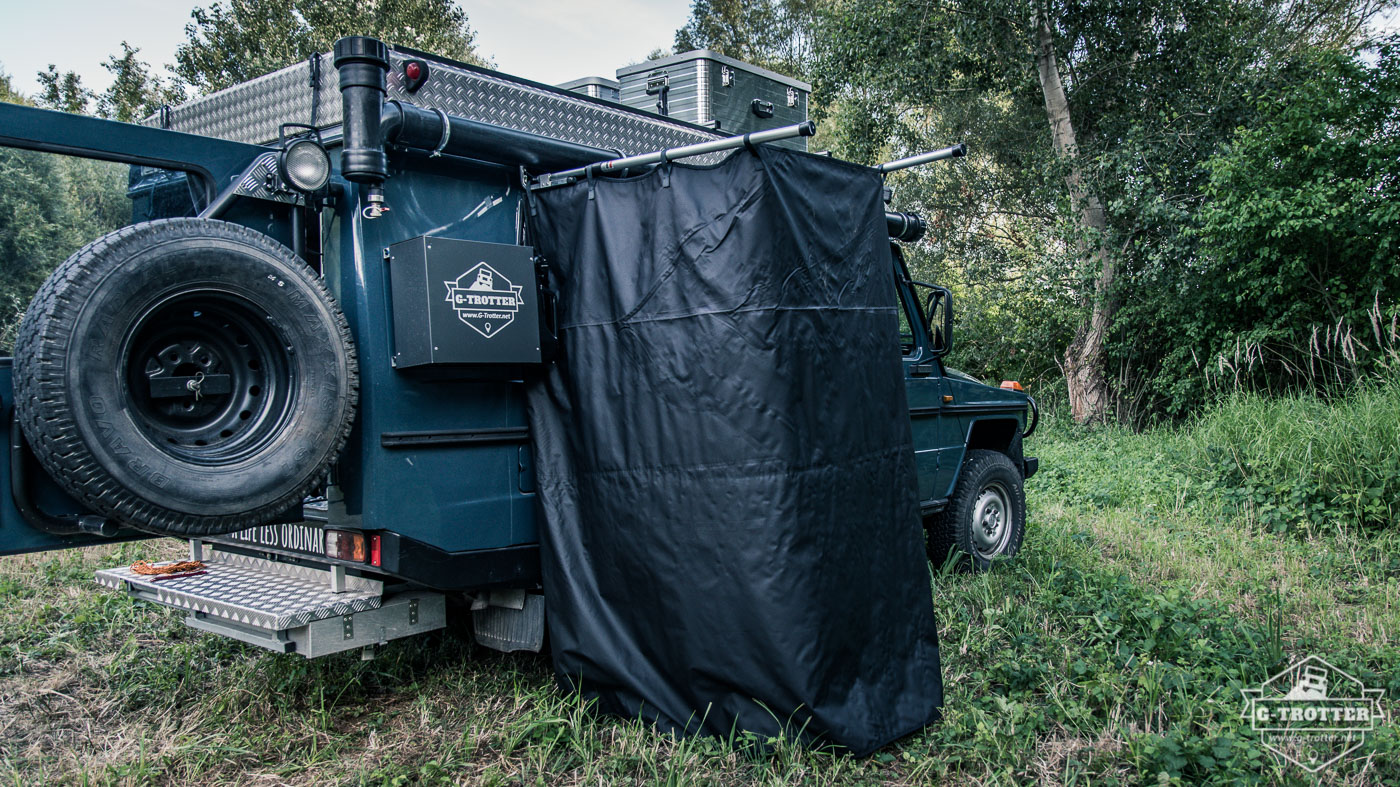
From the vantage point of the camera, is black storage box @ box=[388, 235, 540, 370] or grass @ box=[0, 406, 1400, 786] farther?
black storage box @ box=[388, 235, 540, 370]

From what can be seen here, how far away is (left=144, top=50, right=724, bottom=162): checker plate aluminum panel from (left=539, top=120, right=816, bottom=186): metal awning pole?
0.22 metres

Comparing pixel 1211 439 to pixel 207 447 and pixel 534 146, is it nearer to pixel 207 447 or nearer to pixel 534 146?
pixel 534 146

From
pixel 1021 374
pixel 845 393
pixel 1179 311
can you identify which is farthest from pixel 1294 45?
pixel 845 393

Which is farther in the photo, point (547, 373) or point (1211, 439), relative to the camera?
point (1211, 439)

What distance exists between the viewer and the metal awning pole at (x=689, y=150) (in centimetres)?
302

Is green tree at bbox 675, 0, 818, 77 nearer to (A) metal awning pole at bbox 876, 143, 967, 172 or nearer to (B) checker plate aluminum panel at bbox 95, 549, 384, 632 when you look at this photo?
(A) metal awning pole at bbox 876, 143, 967, 172

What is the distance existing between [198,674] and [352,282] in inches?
78.5


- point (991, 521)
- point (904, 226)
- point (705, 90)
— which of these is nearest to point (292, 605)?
point (705, 90)

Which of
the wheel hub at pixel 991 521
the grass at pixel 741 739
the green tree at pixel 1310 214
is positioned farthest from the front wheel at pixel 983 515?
the green tree at pixel 1310 214

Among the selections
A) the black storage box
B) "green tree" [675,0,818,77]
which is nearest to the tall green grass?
the black storage box

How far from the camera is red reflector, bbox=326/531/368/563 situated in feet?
11.2

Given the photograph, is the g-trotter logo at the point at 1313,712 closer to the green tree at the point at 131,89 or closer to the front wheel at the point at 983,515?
the front wheel at the point at 983,515

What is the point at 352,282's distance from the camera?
338cm

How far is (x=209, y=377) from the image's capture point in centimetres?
304
